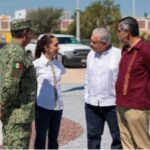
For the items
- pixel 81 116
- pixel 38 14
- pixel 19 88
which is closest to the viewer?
pixel 19 88

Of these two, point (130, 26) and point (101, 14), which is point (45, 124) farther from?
point (101, 14)

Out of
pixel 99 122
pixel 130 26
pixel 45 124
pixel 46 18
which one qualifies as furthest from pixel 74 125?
pixel 46 18

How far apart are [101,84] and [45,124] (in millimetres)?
811

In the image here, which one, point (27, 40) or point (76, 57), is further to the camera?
point (76, 57)

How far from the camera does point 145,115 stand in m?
5.76

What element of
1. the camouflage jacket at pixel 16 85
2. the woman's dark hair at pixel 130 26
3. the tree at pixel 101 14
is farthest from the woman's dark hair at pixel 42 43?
the tree at pixel 101 14

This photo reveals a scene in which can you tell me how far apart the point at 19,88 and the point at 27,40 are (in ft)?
1.61

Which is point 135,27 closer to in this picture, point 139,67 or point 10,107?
point 139,67

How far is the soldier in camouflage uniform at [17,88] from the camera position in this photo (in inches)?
202

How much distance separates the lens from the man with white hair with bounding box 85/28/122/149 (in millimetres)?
6316

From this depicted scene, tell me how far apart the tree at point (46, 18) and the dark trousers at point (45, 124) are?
67.2 metres

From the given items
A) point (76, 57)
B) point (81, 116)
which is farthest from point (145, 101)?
point (76, 57)

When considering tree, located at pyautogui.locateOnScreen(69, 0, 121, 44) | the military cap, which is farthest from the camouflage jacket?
tree, located at pyautogui.locateOnScreen(69, 0, 121, 44)

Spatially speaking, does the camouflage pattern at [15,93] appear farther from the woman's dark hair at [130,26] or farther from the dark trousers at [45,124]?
the woman's dark hair at [130,26]
